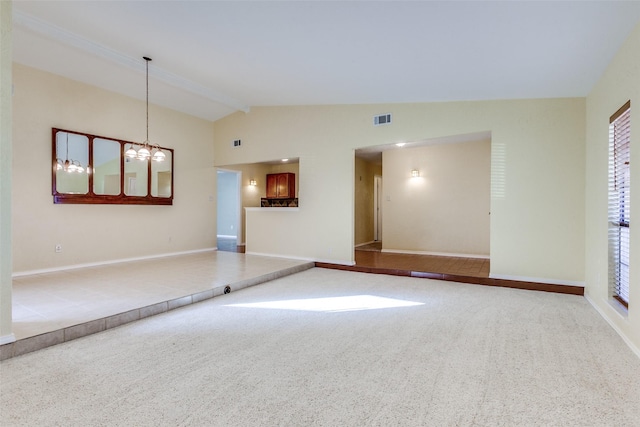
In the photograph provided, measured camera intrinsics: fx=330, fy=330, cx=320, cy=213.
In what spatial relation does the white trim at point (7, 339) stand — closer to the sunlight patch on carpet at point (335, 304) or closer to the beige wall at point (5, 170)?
the beige wall at point (5, 170)

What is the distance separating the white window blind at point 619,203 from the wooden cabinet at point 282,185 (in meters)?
7.41

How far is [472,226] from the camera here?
7.17 metres

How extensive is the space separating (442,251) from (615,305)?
4.20 meters

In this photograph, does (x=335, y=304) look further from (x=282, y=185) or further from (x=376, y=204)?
(x=376, y=204)

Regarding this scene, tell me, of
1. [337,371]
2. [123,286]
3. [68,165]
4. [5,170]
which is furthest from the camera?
[68,165]

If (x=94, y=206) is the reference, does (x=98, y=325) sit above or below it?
below

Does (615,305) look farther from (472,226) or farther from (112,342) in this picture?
(112,342)

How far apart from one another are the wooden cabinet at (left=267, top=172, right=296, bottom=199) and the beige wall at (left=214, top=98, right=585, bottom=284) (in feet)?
9.38

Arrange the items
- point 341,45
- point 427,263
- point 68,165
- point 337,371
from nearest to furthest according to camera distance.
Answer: point 337,371 < point 341,45 < point 68,165 < point 427,263

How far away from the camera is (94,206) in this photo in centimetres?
604

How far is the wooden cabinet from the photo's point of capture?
386 inches

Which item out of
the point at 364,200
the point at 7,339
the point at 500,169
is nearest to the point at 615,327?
the point at 500,169

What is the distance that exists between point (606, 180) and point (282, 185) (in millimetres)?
7656

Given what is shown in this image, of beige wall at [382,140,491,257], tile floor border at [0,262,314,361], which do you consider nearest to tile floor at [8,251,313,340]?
tile floor border at [0,262,314,361]
